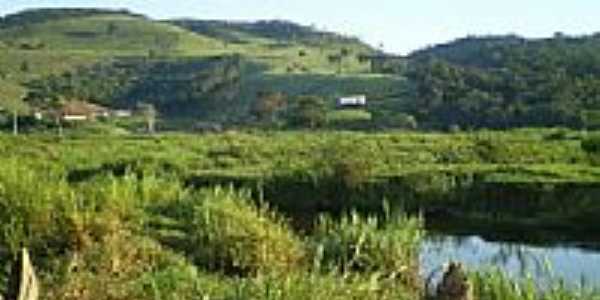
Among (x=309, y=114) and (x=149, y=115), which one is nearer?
(x=309, y=114)

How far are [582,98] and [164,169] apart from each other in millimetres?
62369

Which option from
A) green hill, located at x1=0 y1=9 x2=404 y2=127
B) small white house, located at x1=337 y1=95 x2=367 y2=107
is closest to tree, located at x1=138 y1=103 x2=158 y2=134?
green hill, located at x1=0 y1=9 x2=404 y2=127

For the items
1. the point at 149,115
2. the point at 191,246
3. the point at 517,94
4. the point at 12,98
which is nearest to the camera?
the point at 191,246

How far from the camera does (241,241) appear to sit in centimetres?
1733

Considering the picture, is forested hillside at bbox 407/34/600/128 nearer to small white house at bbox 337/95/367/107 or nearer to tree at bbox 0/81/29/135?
small white house at bbox 337/95/367/107

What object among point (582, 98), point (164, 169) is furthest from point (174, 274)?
point (582, 98)

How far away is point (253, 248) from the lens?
56.0ft

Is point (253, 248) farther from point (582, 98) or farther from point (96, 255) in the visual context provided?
point (582, 98)

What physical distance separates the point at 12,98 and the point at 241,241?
136 meters

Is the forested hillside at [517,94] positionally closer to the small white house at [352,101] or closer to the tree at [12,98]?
the small white house at [352,101]

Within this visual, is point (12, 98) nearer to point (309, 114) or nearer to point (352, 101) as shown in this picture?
point (352, 101)

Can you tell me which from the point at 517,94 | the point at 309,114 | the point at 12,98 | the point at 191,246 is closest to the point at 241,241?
the point at 191,246

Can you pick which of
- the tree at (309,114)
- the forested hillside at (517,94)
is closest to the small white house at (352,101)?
the forested hillside at (517,94)

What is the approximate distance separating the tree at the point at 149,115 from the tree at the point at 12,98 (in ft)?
43.8
